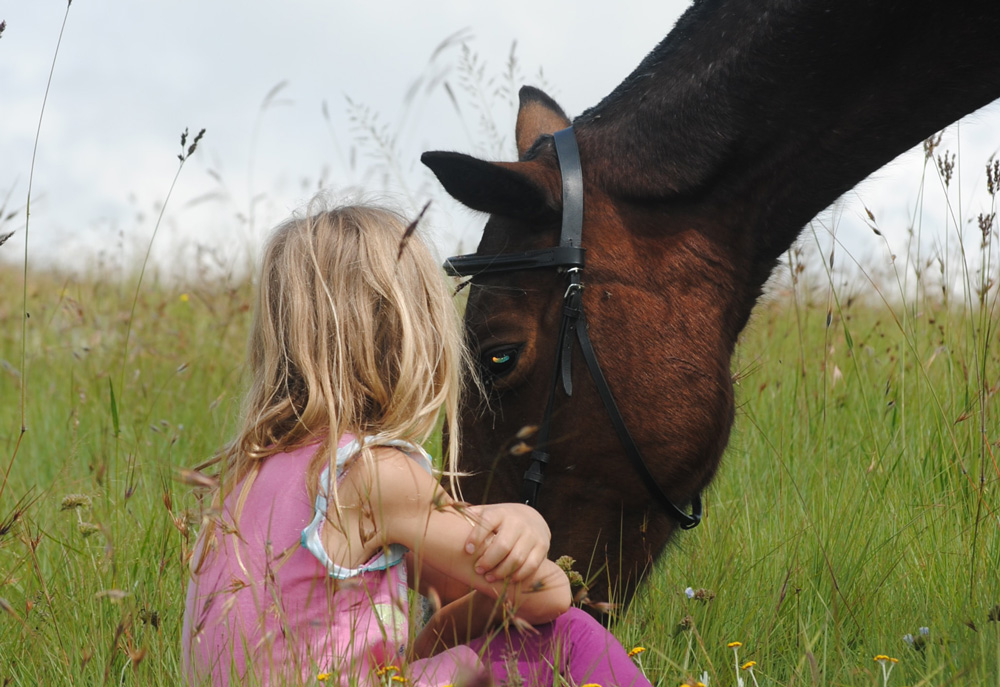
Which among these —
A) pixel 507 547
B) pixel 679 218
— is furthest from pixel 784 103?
pixel 507 547

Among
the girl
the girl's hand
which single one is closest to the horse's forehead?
the girl

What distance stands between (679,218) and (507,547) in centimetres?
135

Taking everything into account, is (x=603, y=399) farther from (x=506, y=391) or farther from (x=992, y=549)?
(x=992, y=549)

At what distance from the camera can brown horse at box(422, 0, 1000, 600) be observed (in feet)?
8.98

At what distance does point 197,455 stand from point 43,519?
100cm

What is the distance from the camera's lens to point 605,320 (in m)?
2.75

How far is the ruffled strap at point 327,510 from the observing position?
1.96 meters

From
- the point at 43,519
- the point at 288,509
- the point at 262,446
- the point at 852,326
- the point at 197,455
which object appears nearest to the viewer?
the point at 288,509

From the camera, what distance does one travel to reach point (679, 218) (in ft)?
9.38

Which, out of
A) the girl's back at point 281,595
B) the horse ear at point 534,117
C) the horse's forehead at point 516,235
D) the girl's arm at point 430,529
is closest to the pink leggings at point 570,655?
the girl's arm at point 430,529

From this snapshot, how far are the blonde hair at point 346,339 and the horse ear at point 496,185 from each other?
240 mm

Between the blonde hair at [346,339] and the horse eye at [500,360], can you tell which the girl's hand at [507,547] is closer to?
the blonde hair at [346,339]

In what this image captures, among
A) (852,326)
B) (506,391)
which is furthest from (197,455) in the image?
(852,326)

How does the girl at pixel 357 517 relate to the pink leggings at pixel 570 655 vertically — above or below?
above
